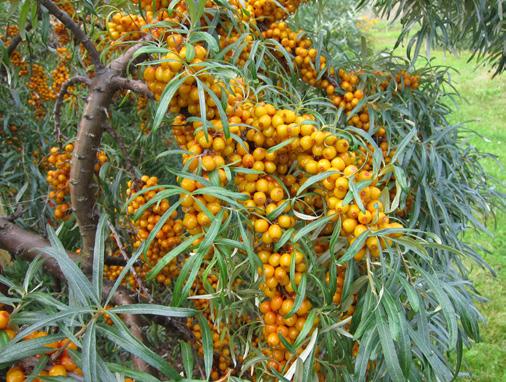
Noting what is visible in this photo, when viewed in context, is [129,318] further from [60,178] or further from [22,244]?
[60,178]

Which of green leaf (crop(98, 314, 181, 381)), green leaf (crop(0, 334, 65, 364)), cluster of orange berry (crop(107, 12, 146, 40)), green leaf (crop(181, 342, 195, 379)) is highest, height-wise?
cluster of orange berry (crop(107, 12, 146, 40))

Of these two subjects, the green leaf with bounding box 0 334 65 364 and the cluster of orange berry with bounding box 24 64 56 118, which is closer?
the green leaf with bounding box 0 334 65 364

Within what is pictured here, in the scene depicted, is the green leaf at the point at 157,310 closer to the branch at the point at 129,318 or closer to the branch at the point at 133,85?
the branch at the point at 129,318

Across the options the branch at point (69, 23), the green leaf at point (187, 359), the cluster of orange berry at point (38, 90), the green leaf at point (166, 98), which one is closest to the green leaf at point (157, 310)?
the green leaf at point (187, 359)

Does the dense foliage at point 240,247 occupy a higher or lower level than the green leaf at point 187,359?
higher

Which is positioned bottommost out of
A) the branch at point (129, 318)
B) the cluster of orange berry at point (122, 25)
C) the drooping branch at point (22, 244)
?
the branch at point (129, 318)

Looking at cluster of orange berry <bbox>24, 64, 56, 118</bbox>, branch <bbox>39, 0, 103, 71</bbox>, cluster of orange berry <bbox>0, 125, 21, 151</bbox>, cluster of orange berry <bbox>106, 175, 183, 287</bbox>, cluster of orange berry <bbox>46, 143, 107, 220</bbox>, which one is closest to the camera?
branch <bbox>39, 0, 103, 71</bbox>

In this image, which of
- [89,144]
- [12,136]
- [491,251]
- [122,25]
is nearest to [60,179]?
[89,144]

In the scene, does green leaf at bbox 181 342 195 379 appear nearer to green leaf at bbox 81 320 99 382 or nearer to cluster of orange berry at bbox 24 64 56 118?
green leaf at bbox 81 320 99 382

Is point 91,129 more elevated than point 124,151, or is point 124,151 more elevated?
point 91,129

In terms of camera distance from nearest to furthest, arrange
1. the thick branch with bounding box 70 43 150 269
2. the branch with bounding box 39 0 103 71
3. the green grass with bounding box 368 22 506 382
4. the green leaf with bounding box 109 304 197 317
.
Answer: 1. the green leaf with bounding box 109 304 197 317
2. the branch with bounding box 39 0 103 71
3. the thick branch with bounding box 70 43 150 269
4. the green grass with bounding box 368 22 506 382

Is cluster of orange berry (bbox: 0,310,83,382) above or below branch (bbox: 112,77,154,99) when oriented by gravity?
below

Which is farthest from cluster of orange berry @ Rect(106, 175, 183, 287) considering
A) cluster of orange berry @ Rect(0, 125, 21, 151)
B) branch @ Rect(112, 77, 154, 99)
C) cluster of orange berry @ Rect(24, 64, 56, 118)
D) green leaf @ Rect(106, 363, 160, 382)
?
cluster of orange berry @ Rect(24, 64, 56, 118)

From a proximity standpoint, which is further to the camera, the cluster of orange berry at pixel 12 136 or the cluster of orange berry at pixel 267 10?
the cluster of orange berry at pixel 12 136
